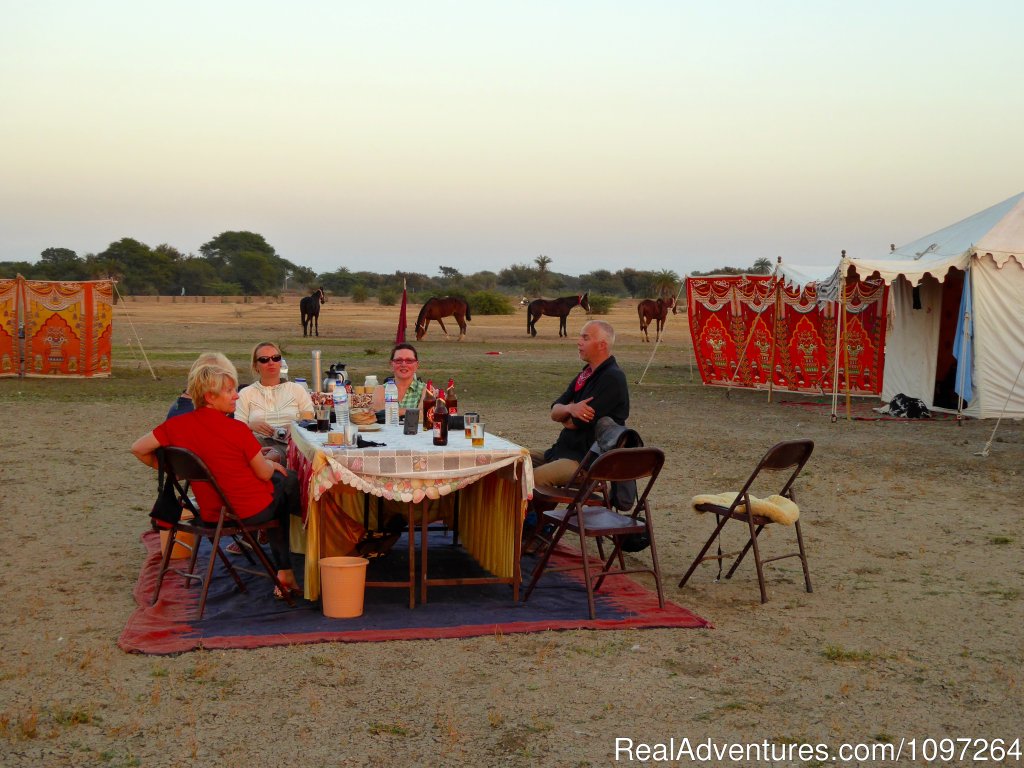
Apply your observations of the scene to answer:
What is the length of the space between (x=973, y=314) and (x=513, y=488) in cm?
1038

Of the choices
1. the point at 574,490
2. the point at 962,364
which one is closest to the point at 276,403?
the point at 574,490

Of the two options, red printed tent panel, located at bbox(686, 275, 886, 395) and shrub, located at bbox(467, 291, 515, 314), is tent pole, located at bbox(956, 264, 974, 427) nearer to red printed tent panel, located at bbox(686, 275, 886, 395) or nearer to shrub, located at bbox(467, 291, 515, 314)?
red printed tent panel, located at bbox(686, 275, 886, 395)

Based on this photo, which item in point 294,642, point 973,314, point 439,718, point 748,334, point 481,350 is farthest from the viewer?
point 481,350

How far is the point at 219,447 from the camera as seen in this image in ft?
17.3

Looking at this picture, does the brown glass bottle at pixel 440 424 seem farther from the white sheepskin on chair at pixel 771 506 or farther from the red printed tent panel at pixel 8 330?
the red printed tent panel at pixel 8 330

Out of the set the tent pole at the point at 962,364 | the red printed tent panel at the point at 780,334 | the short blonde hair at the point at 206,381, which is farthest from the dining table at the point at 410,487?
the red printed tent panel at the point at 780,334

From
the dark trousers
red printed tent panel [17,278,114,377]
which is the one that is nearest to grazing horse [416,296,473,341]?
red printed tent panel [17,278,114,377]

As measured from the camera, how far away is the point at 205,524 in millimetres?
5445

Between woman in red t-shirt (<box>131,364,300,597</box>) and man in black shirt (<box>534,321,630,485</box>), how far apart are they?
5.50 ft

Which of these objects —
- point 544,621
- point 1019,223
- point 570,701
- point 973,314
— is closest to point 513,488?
point 544,621

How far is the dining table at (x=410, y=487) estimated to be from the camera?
528 cm

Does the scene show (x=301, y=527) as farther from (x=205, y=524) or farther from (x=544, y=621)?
Result: (x=544, y=621)

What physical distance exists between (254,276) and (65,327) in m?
63.0

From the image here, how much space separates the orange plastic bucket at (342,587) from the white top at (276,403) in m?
1.79
